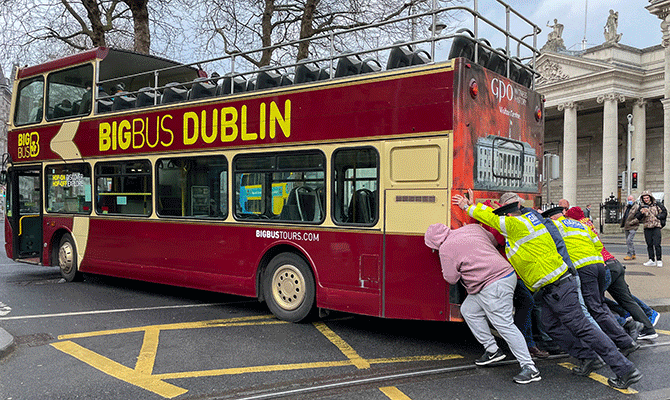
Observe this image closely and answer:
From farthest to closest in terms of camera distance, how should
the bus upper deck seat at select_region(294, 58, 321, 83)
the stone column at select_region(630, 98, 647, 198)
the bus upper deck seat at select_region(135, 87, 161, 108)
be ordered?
the stone column at select_region(630, 98, 647, 198), the bus upper deck seat at select_region(135, 87, 161, 108), the bus upper deck seat at select_region(294, 58, 321, 83)

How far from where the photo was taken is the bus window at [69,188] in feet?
31.1

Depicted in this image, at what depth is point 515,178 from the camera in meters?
6.42

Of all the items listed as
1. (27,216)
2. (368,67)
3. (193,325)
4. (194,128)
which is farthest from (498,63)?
(27,216)

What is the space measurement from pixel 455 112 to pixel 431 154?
0.46m

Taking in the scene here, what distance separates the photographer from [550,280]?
4.76 meters

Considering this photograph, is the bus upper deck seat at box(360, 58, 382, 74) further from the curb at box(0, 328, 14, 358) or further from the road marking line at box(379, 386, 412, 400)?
the curb at box(0, 328, 14, 358)

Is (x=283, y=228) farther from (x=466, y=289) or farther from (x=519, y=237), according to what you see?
(x=519, y=237)

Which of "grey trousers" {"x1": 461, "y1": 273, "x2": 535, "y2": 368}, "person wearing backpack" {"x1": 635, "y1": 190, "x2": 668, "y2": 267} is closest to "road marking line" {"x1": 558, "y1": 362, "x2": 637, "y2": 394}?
"grey trousers" {"x1": 461, "y1": 273, "x2": 535, "y2": 368}

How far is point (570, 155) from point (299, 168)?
137 feet

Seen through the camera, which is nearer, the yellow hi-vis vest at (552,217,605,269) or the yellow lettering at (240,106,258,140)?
the yellow hi-vis vest at (552,217,605,269)

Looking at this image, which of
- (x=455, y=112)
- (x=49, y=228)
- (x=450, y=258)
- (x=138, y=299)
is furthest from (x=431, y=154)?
(x=49, y=228)

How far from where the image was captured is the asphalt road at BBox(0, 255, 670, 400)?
448 cm

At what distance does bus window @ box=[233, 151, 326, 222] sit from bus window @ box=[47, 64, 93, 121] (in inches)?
151

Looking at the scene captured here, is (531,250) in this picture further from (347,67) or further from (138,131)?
(138,131)
